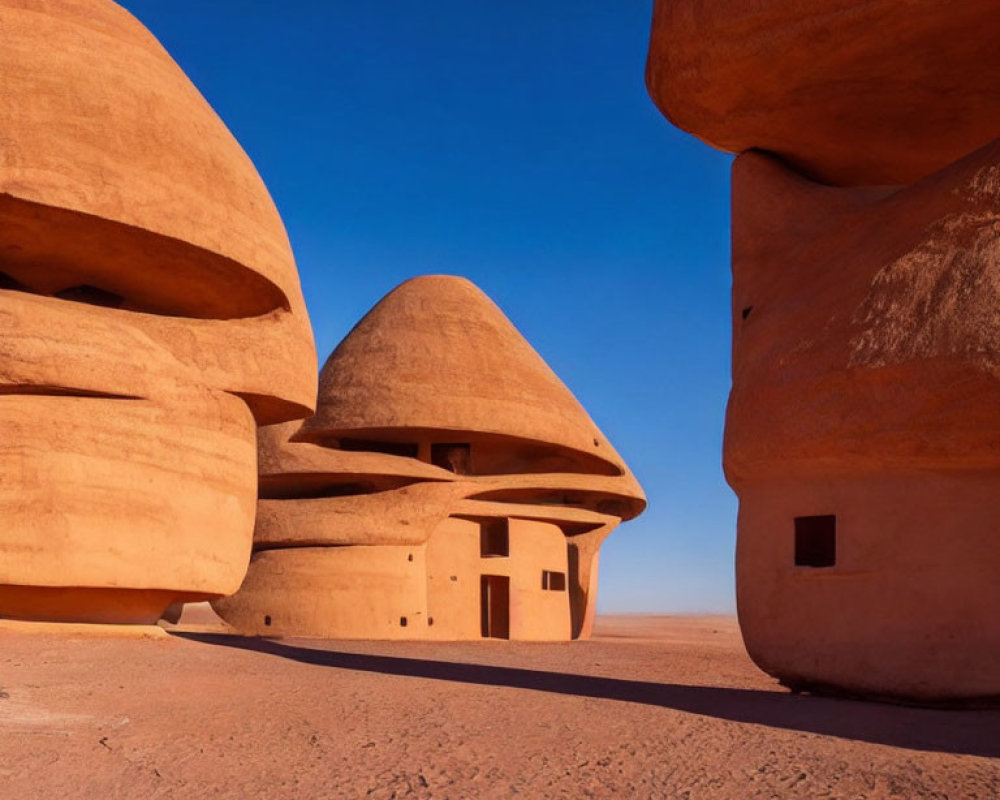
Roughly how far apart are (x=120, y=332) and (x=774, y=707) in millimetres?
7035

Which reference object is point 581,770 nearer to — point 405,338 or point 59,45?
point 59,45

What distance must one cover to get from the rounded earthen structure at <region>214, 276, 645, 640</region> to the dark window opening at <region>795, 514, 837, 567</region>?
10281 millimetres

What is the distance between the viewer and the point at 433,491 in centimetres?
1809

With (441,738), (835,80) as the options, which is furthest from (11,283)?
(835,80)

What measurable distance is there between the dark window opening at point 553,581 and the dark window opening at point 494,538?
1266 millimetres

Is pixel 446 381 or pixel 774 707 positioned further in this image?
pixel 446 381

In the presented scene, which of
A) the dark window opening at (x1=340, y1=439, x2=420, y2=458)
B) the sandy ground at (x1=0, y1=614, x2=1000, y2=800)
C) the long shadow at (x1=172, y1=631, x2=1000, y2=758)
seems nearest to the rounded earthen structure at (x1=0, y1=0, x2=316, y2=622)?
the sandy ground at (x1=0, y1=614, x2=1000, y2=800)

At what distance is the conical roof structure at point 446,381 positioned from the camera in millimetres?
19328

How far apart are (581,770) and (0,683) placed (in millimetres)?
4041

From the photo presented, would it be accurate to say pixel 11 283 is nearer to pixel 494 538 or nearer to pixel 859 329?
pixel 859 329

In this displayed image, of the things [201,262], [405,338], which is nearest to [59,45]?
[201,262]

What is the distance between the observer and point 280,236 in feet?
39.4

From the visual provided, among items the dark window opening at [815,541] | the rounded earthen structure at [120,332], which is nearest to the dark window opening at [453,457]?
the rounded earthen structure at [120,332]

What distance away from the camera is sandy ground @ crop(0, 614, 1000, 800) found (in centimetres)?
433
